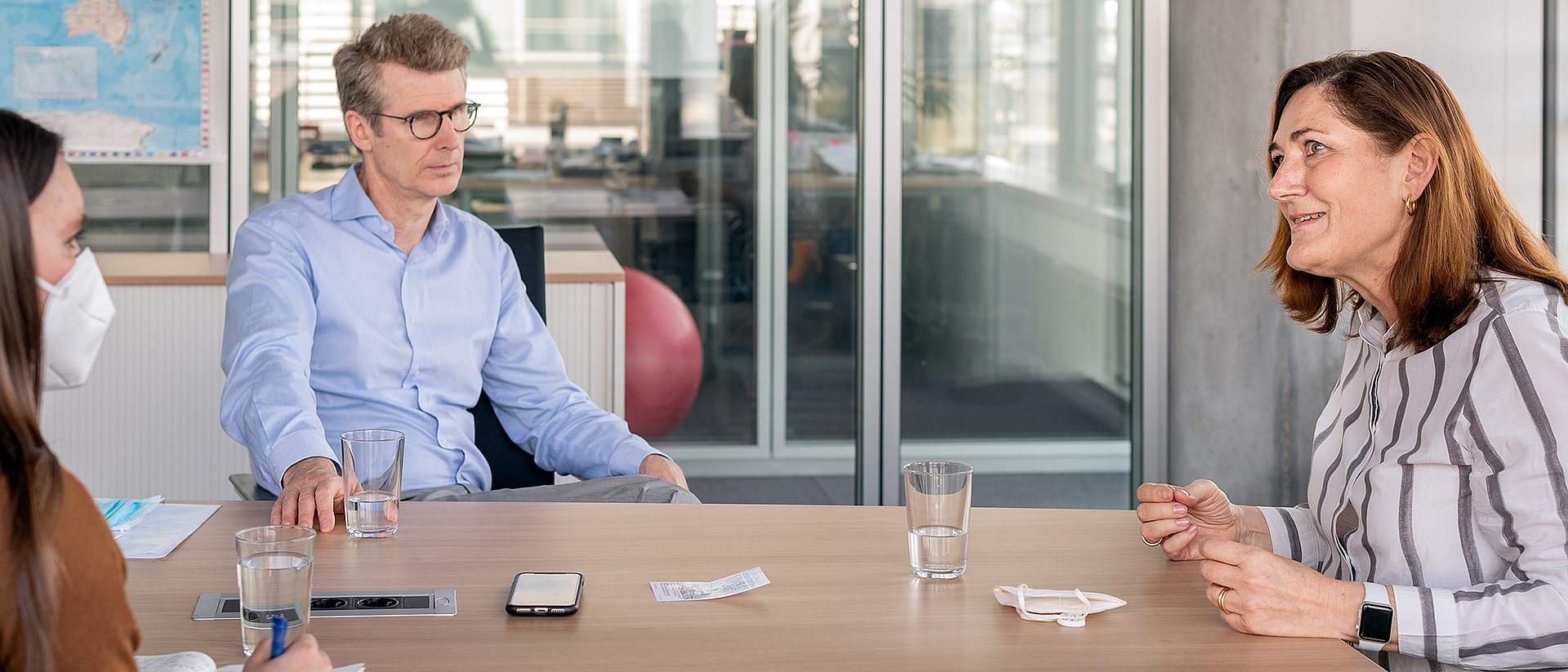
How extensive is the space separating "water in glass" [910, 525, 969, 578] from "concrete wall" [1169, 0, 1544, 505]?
2.65 meters

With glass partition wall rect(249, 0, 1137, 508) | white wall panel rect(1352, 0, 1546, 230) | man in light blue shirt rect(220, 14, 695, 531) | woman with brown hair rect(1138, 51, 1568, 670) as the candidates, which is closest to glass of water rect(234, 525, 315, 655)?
woman with brown hair rect(1138, 51, 1568, 670)

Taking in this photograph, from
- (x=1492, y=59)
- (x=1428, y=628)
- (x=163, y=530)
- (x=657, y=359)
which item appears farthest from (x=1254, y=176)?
(x=163, y=530)

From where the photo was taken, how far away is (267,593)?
1.32m

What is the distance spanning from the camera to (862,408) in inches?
171

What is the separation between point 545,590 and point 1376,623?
2.77 ft

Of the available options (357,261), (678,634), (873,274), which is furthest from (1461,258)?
(873,274)

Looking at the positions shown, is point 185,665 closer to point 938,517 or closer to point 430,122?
point 938,517

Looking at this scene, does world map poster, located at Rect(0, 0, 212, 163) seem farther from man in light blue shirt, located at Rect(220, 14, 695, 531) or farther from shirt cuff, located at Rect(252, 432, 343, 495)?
shirt cuff, located at Rect(252, 432, 343, 495)

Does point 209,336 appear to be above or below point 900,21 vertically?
below

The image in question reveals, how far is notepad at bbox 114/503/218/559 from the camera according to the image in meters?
1.61

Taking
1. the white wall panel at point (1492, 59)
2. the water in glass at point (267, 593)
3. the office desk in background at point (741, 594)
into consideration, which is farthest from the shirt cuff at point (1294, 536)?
the white wall panel at point (1492, 59)

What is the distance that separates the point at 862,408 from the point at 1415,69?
8.78 ft

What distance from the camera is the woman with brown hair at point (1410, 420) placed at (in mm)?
1490

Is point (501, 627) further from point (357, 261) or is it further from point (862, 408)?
point (862, 408)
